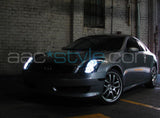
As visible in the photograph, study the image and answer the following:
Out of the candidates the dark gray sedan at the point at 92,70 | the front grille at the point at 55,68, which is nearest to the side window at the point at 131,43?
the dark gray sedan at the point at 92,70

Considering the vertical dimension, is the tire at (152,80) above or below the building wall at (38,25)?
below

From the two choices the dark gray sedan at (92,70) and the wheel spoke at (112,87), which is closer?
the dark gray sedan at (92,70)

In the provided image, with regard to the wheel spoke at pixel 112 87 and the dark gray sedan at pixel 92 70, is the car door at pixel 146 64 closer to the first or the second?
the dark gray sedan at pixel 92 70

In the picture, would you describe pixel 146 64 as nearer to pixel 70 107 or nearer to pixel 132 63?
pixel 132 63

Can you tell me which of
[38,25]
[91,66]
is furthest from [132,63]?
[38,25]

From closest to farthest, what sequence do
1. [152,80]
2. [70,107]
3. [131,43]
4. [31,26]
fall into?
[70,107]
[131,43]
[152,80]
[31,26]

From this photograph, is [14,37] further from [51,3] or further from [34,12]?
[51,3]

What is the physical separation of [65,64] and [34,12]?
17.6ft

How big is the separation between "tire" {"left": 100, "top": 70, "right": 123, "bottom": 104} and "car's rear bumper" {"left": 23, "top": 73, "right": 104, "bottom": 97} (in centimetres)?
29

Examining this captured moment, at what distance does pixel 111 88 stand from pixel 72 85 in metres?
0.94

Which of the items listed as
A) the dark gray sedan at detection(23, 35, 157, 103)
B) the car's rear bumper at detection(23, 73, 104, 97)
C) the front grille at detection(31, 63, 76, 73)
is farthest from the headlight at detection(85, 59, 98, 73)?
the front grille at detection(31, 63, 76, 73)

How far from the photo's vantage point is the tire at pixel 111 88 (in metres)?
3.98

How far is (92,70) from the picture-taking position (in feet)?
12.0

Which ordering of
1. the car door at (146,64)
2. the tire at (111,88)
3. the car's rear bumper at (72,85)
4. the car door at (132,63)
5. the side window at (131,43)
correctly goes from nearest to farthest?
the car's rear bumper at (72,85), the tire at (111,88), the car door at (132,63), the side window at (131,43), the car door at (146,64)
